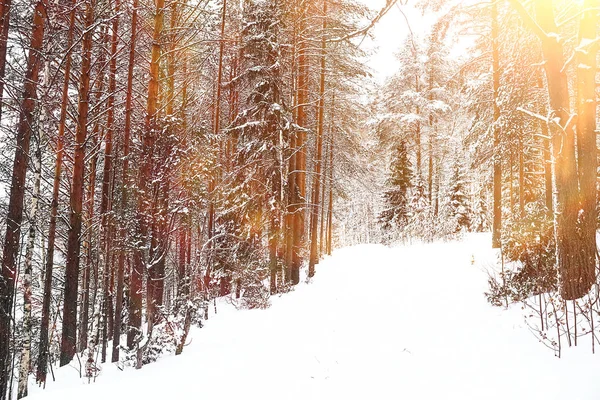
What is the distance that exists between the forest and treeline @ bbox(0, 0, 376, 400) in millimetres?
74

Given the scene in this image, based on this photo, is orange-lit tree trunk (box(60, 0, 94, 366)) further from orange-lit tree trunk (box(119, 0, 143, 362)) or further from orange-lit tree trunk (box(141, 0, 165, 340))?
orange-lit tree trunk (box(141, 0, 165, 340))

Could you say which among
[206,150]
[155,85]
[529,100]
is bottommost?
[206,150]

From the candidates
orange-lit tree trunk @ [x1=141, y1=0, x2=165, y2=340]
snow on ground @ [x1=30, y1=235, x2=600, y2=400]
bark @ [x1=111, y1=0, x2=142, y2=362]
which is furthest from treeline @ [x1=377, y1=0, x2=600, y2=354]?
bark @ [x1=111, y1=0, x2=142, y2=362]

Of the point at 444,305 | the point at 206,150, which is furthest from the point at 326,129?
the point at 444,305

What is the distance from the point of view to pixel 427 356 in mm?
4910

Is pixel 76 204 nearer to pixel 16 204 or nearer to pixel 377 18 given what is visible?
pixel 16 204

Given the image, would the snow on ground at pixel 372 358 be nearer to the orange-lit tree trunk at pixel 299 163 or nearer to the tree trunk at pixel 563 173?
the tree trunk at pixel 563 173

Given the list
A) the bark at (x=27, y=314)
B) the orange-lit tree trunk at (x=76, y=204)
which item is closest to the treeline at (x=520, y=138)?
the orange-lit tree trunk at (x=76, y=204)

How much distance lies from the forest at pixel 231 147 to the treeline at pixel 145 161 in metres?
0.07

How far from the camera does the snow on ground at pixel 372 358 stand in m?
3.81

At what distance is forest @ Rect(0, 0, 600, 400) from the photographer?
525 centimetres

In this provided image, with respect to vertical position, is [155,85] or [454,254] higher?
[155,85]

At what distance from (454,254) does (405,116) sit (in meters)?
12.0

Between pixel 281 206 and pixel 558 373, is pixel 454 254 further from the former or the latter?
pixel 558 373
